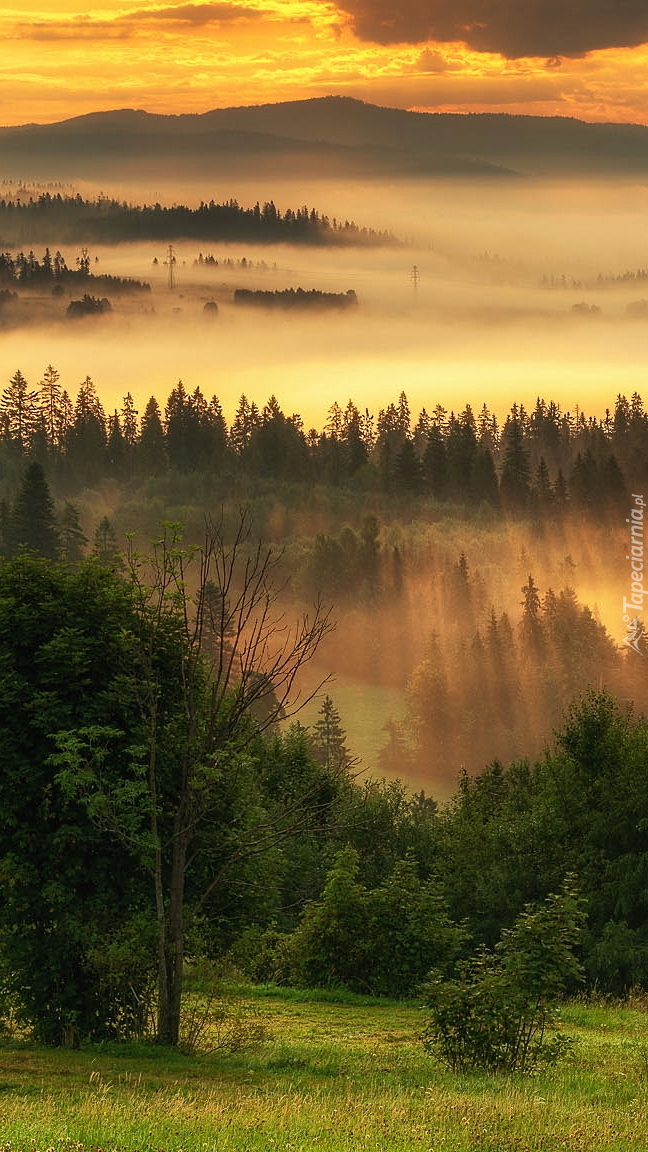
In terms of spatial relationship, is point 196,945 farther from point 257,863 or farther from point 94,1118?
point 94,1118

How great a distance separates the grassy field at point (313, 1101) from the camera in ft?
47.5

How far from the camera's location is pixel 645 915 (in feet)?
153

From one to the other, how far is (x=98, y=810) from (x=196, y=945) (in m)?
3.67

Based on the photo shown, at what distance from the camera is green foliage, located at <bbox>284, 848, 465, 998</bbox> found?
32.2m

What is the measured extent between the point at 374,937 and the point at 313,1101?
1567 centimetres

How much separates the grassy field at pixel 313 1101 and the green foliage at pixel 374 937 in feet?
23.1

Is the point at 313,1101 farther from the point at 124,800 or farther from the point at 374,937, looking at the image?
the point at 374,937

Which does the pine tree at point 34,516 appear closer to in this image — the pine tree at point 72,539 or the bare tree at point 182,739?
the pine tree at point 72,539

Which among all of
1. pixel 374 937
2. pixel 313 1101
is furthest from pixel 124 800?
pixel 374 937

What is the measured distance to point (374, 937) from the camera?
3281 cm

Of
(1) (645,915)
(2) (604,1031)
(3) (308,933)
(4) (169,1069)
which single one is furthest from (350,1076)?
(1) (645,915)

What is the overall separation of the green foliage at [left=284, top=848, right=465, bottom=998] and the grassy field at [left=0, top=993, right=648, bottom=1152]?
7.03 m

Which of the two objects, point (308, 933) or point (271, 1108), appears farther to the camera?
point (308, 933)

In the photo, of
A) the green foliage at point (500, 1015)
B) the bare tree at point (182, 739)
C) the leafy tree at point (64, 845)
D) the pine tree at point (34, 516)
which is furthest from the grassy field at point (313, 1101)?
the pine tree at point (34, 516)
